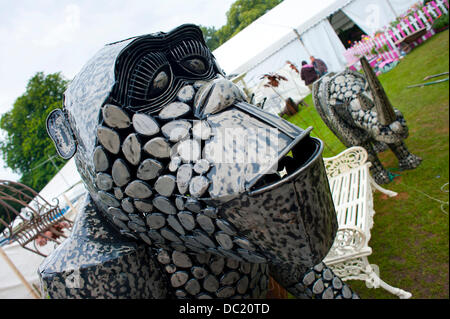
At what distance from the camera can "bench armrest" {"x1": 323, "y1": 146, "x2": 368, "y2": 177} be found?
3588mm

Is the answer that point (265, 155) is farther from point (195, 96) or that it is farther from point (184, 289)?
point (184, 289)

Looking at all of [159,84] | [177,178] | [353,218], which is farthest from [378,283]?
[159,84]

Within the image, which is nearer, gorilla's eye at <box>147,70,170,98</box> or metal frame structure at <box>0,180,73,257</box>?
gorilla's eye at <box>147,70,170,98</box>

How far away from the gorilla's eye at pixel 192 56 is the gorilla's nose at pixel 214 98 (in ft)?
0.38

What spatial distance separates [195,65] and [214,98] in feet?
0.58

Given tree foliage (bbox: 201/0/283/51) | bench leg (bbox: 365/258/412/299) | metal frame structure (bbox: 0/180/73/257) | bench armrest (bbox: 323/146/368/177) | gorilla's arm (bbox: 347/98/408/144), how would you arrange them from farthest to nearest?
tree foliage (bbox: 201/0/283/51), bench armrest (bbox: 323/146/368/177), gorilla's arm (bbox: 347/98/408/144), metal frame structure (bbox: 0/180/73/257), bench leg (bbox: 365/258/412/299)

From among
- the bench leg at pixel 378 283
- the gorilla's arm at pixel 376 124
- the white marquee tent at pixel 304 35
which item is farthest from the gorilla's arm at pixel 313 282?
the white marquee tent at pixel 304 35

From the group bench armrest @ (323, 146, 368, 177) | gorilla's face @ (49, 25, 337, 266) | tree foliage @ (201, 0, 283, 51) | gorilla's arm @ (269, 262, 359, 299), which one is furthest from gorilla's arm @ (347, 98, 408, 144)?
tree foliage @ (201, 0, 283, 51)

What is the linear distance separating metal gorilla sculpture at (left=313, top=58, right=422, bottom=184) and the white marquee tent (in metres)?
7.40

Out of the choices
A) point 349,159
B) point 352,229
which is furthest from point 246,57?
point 352,229

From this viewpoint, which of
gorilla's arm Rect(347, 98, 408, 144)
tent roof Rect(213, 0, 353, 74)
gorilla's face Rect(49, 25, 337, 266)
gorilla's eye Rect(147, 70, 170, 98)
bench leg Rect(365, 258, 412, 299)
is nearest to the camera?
gorilla's face Rect(49, 25, 337, 266)

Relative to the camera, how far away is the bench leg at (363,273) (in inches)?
83.4

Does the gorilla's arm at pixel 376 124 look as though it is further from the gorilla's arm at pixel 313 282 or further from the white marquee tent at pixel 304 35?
the white marquee tent at pixel 304 35

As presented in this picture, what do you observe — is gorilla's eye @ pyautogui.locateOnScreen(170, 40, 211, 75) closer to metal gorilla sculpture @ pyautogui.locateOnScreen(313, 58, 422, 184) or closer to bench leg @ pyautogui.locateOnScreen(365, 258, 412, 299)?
bench leg @ pyautogui.locateOnScreen(365, 258, 412, 299)
